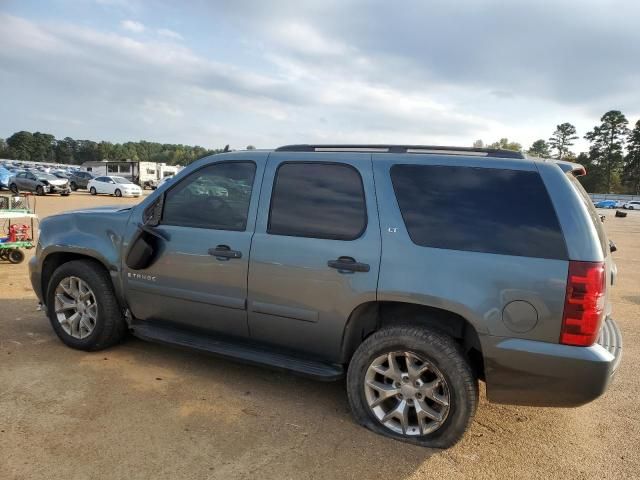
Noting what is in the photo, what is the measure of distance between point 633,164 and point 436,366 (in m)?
119

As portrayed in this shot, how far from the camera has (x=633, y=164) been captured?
100 meters

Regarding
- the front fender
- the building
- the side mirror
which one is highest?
the building

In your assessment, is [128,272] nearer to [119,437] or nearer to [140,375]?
[140,375]

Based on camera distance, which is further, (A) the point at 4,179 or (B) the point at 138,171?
(B) the point at 138,171

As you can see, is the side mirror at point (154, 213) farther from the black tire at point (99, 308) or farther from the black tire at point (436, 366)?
the black tire at point (436, 366)

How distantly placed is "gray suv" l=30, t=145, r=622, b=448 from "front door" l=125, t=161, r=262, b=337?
0.04 feet

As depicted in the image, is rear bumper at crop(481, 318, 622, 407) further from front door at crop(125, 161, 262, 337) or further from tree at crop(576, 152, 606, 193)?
tree at crop(576, 152, 606, 193)

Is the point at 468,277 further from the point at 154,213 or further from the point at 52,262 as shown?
the point at 52,262

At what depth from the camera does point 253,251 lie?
3.44m

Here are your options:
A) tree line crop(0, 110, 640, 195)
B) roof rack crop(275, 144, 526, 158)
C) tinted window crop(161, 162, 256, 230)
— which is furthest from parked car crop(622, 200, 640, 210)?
tinted window crop(161, 162, 256, 230)

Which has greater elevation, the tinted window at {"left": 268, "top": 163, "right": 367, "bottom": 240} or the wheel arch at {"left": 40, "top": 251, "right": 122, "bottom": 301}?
the tinted window at {"left": 268, "top": 163, "right": 367, "bottom": 240}

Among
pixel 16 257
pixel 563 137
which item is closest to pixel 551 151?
pixel 563 137

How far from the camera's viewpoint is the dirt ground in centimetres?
271

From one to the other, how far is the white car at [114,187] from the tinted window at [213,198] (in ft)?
107
